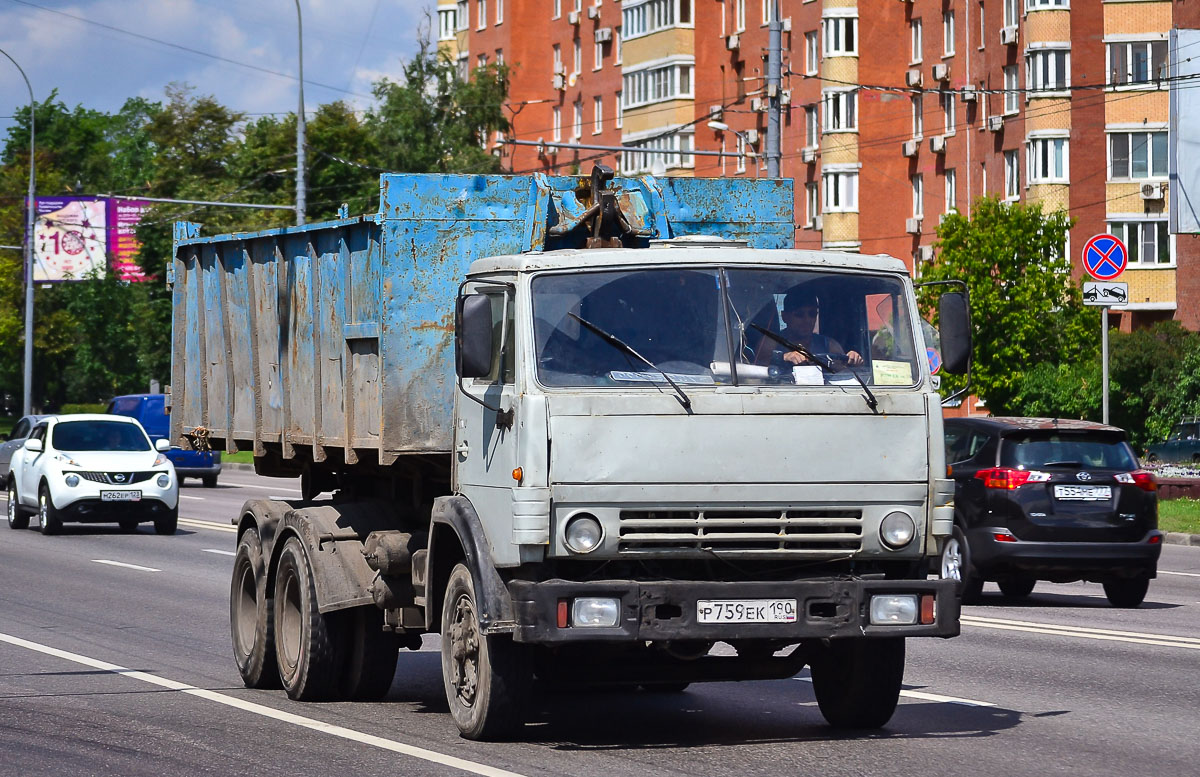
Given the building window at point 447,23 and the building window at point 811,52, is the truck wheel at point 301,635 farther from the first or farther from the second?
the building window at point 447,23

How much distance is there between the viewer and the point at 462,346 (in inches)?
341

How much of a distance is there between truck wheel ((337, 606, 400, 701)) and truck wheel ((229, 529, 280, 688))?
633 millimetres

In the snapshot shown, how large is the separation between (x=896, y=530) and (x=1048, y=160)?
182ft

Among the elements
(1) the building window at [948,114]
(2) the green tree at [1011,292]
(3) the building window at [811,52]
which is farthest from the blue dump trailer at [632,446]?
(3) the building window at [811,52]

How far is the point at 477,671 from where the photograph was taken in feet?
29.1

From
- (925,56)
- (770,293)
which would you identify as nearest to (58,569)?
(770,293)

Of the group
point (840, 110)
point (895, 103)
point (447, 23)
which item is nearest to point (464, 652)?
point (895, 103)

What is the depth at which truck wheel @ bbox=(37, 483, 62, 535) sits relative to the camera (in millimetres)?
27000

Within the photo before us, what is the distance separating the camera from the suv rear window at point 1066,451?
55.8 ft

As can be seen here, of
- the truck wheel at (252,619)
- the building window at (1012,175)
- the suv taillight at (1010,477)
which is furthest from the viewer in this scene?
the building window at (1012,175)

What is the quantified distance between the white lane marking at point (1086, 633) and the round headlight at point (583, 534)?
21.2 feet

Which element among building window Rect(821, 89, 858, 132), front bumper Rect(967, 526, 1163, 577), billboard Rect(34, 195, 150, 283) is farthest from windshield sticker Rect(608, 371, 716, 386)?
building window Rect(821, 89, 858, 132)

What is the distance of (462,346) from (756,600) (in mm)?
1684

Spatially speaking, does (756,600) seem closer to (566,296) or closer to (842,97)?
(566,296)
